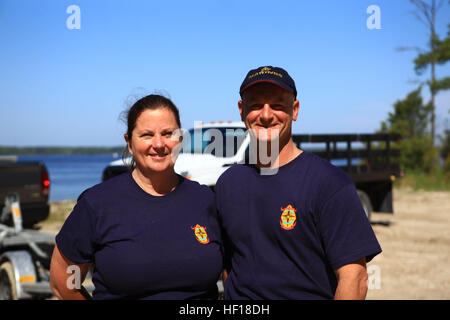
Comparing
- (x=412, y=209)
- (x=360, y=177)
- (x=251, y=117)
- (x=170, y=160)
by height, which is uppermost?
(x=251, y=117)

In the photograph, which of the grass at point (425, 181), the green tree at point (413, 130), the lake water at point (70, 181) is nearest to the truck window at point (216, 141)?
the lake water at point (70, 181)

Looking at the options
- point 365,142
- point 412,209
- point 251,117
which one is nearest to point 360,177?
point 365,142

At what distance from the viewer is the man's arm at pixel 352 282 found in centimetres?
201

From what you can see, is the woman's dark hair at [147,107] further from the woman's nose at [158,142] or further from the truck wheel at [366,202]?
the truck wheel at [366,202]

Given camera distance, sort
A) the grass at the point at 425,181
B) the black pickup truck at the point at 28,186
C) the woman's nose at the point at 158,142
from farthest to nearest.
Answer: the grass at the point at 425,181, the black pickup truck at the point at 28,186, the woman's nose at the point at 158,142

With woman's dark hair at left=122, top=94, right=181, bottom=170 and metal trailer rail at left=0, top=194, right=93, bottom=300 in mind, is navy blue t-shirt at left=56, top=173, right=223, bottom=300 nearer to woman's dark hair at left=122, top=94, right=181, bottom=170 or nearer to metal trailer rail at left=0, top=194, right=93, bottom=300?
woman's dark hair at left=122, top=94, right=181, bottom=170

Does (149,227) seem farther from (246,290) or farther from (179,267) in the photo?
(246,290)

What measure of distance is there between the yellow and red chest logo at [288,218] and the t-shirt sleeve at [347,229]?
0.14 metres

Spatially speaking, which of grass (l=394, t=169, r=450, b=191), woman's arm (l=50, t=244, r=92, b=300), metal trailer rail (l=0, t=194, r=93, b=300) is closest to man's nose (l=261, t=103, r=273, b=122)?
woman's arm (l=50, t=244, r=92, b=300)

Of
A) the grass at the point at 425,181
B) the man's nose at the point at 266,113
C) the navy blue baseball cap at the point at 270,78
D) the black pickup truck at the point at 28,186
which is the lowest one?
the grass at the point at 425,181

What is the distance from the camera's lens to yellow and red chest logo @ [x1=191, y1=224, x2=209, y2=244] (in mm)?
2312

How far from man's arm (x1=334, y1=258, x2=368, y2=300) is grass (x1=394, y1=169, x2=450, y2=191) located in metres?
21.9

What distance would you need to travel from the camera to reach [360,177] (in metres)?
10.9
